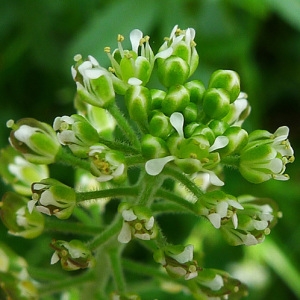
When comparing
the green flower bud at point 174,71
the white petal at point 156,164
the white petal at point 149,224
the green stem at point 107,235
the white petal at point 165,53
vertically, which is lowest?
the green stem at point 107,235

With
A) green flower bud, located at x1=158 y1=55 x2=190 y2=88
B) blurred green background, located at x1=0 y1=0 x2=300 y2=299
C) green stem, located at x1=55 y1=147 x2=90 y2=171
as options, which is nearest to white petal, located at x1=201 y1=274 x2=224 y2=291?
green stem, located at x1=55 y1=147 x2=90 y2=171

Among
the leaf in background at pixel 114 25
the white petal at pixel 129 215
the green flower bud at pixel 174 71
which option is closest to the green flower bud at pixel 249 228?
the white petal at pixel 129 215

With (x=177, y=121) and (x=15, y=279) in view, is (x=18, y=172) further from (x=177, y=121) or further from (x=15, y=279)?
(x=177, y=121)

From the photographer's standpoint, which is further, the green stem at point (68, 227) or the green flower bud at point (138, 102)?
the green stem at point (68, 227)

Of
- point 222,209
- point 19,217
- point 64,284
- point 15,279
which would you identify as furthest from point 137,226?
point 15,279

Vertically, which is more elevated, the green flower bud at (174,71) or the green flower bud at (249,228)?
the green flower bud at (174,71)

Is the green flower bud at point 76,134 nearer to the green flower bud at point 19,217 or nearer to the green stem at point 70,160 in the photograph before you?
the green stem at point 70,160

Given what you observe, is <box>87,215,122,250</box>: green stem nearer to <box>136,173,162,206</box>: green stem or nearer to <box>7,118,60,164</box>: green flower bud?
<box>136,173,162,206</box>: green stem
